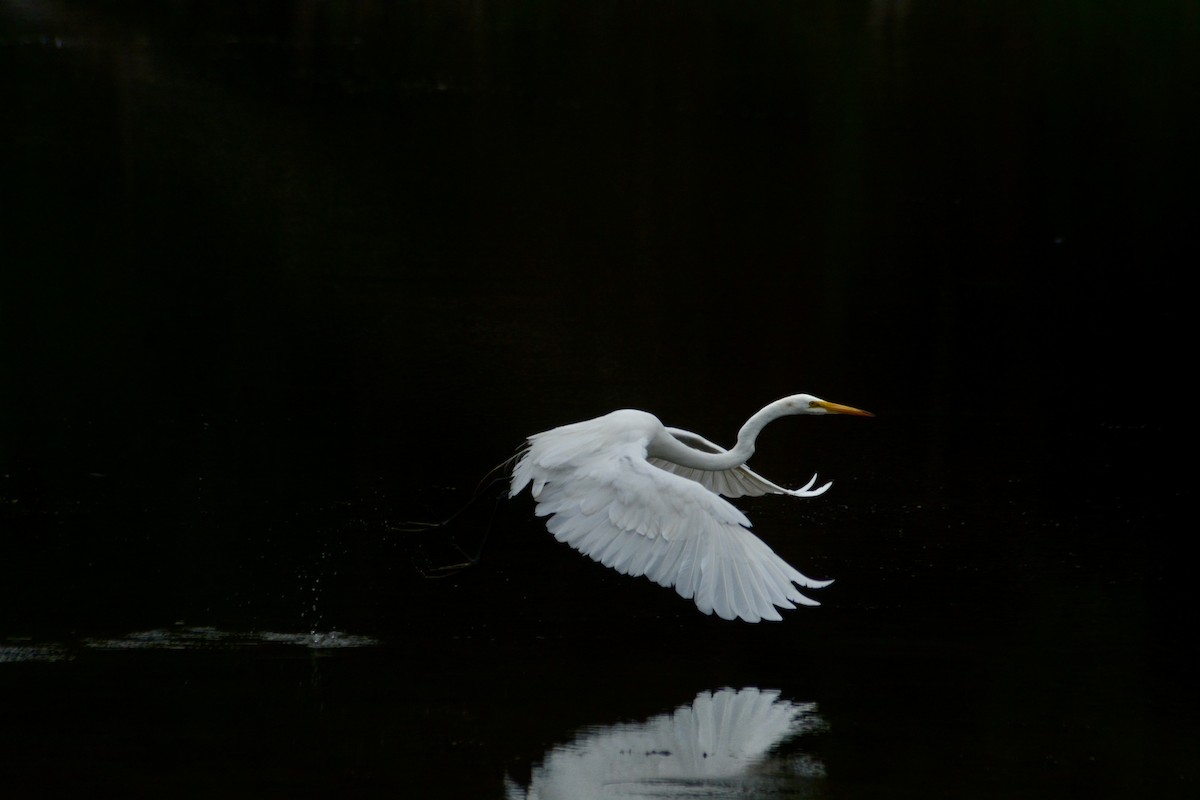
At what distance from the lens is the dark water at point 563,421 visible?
545cm

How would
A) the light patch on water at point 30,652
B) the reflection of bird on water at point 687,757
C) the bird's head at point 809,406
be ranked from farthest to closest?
the bird's head at point 809,406
the light patch on water at point 30,652
the reflection of bird on water at point 687,757

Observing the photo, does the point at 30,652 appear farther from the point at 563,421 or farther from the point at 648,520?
the point at 563,421

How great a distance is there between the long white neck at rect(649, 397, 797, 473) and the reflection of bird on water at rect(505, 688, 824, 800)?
149 centimetres

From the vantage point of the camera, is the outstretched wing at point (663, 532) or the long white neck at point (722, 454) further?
the long white neck at point (722, 454)

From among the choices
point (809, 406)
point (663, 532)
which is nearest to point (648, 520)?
point (663, 532)

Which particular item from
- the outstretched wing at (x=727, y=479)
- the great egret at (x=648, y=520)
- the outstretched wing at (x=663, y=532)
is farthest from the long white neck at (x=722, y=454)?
the outstretched wing at (x=663, y=532)

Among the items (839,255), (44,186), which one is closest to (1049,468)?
(839,255)

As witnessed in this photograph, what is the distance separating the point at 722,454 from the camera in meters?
7.07

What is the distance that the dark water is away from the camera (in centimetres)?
545

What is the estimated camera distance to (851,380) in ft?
34.3

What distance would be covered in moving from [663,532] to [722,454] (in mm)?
1202

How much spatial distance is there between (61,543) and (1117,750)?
4.40 metres

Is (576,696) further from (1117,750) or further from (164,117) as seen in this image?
(164,117)

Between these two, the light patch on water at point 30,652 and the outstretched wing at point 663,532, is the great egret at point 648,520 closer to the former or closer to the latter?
the outstretched wing at point 663,532
